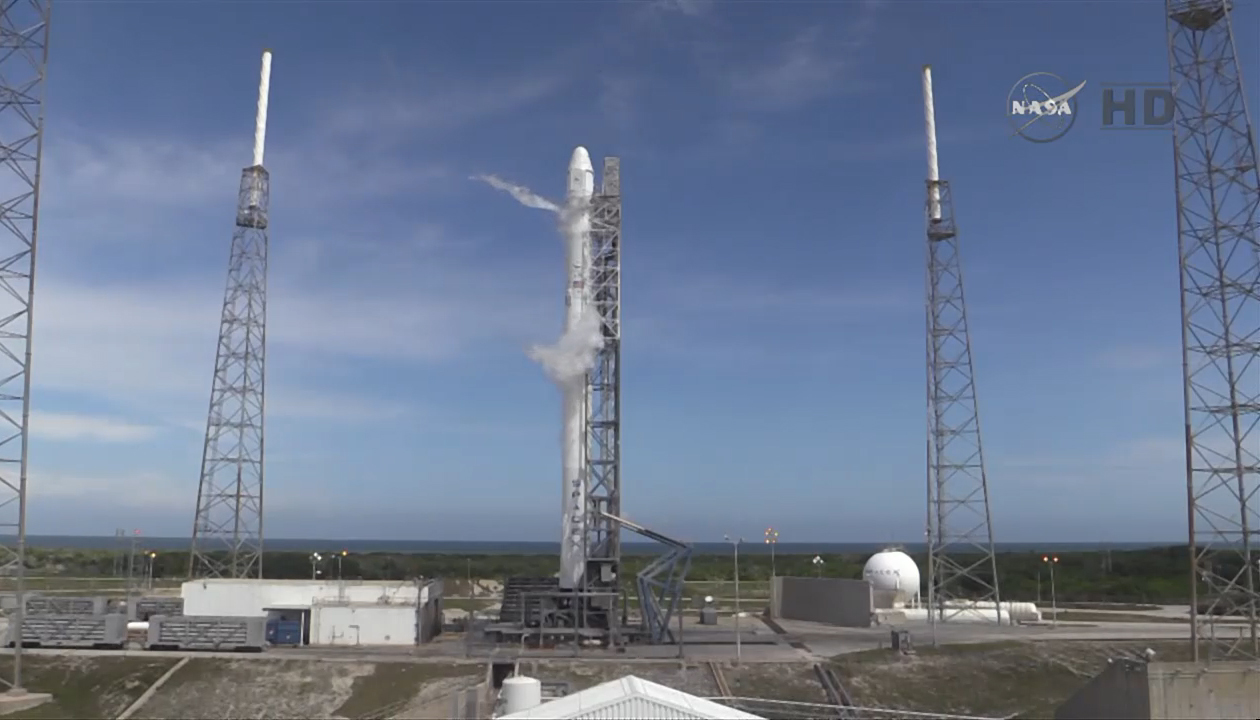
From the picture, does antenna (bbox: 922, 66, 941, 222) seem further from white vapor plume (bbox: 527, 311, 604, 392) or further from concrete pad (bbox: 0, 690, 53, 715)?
concrete pad (bbox: 0, 690, 53, 715)

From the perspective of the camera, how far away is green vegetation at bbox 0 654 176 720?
37.1 meters

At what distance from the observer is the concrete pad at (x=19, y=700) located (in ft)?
119

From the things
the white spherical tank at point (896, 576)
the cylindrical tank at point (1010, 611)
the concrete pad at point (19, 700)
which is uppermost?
the white spherical tank at point (896, 576)

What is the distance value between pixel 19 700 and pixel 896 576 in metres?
46.7

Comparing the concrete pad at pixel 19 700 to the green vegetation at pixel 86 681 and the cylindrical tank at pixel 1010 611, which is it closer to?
the green vegetation at pixel 86 681

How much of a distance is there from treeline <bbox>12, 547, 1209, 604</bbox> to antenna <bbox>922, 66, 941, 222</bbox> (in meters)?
34.5

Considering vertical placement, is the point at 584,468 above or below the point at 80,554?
above

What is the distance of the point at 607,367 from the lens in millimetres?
48781

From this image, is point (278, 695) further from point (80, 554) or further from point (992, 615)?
point (80, 554)

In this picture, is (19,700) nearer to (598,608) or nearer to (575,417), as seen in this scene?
(598,608)

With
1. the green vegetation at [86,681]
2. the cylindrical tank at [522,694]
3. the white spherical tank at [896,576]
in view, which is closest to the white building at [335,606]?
the green vegetation at [86,681]

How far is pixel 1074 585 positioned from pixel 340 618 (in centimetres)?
6142

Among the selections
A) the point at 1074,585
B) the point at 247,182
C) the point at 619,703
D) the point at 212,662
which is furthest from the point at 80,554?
the point at 619,703

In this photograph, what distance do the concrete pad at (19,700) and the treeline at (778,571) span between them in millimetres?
33856
